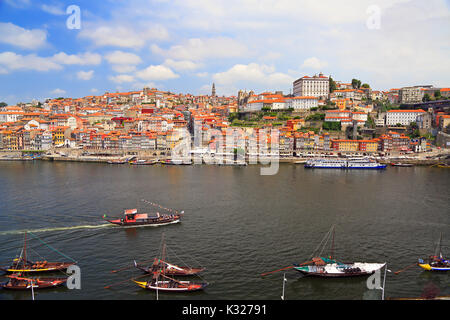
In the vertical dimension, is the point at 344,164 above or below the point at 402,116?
below

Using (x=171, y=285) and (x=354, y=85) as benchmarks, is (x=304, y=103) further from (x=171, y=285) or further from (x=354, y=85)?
(x=171, y=285)

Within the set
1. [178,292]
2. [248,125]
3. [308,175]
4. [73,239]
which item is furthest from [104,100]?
[178,292]

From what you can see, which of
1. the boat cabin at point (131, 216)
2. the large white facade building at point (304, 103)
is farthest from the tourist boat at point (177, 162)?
the large white facade building at point (304, 103)

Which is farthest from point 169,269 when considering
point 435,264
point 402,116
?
point 402,116

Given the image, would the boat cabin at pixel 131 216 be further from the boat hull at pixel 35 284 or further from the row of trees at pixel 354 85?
the row of trees at pixel 354 85

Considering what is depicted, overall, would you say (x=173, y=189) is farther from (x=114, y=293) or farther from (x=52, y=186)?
(x=114, y=293)
